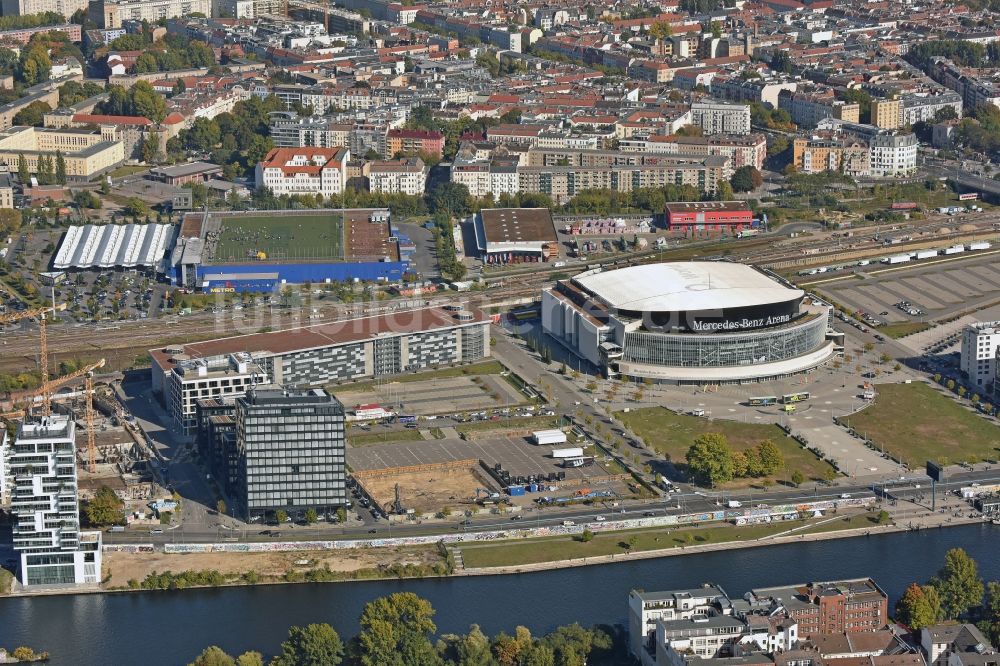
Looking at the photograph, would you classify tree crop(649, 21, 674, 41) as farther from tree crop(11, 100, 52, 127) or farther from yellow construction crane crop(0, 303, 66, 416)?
yellow construction crane crop(0, 303, 66, 416)

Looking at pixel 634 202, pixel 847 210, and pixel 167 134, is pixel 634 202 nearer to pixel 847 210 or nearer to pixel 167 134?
pixel 847 210

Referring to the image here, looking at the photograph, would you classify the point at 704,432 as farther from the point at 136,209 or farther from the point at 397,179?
the point at 136,209

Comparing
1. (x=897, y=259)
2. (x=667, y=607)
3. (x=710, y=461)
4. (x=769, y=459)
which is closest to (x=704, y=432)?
(x=769, y=459)

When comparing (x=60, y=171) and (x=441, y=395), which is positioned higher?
(x=60, y=171)

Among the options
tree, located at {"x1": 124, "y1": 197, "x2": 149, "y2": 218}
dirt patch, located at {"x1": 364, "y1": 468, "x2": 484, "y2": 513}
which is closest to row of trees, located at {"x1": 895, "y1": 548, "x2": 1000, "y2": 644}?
dirt patch, located at {"x1": 364, "y1": 468, "x2": 484, "y2": 513}

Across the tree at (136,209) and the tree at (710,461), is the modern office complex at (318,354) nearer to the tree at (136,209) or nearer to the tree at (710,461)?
the tree at (710,461)

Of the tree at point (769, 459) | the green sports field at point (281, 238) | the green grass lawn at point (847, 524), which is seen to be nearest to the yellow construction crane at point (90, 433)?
the green sports field at point (281, 238)
